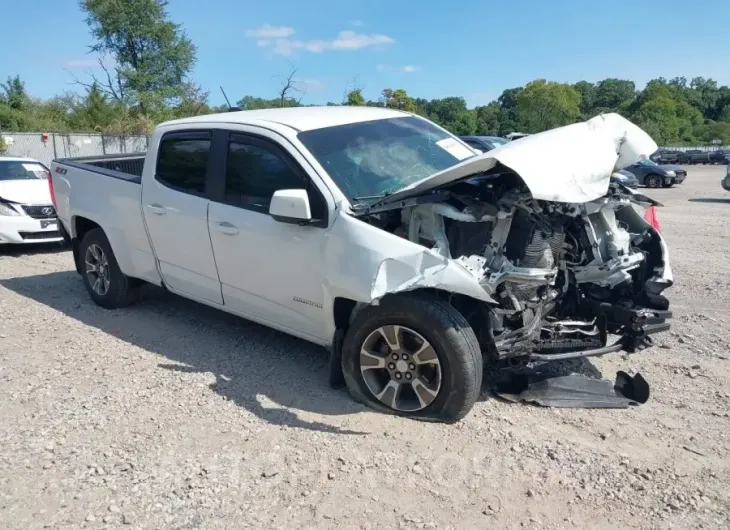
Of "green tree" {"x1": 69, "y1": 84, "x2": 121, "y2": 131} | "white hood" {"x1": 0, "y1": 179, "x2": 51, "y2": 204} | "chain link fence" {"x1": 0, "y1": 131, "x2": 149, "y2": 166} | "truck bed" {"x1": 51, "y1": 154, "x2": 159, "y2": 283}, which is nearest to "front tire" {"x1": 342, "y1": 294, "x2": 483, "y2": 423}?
"truck bed" {"x1": 51, "y1": 154, "x2": 159, "y2": 283}

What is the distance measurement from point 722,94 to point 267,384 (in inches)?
4711

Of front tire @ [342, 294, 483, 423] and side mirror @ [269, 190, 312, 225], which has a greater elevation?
side mirror @ [269, 190, 312, 225]

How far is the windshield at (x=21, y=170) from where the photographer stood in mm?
9719

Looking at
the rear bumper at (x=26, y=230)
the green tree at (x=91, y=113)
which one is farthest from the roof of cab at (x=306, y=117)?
the green tree at (x=91, y=113)

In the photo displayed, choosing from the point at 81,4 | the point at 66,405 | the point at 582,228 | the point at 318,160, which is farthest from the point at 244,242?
the point at 81,4

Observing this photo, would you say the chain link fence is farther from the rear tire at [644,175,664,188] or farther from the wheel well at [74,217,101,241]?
the rear tire at [644,175,664,188]

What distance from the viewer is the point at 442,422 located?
3752mm

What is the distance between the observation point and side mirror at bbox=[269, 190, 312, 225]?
153 inches

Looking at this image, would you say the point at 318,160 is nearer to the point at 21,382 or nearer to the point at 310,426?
the point at 310,426

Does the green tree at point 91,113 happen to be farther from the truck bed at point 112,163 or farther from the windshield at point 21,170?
the truck bed at point 112,163

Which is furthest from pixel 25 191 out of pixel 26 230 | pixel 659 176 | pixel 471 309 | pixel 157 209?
pixel 659 176

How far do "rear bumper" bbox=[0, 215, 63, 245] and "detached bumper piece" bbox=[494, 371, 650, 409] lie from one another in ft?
23.5

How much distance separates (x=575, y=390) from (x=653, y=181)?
20.9 m

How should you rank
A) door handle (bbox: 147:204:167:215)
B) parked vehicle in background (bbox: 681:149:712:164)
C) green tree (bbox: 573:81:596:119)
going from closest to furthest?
door handle (bbox: 147:204:167:215) → parked vehicle in background (bbox: 681:149:712:164) → green tree (bbox: 573:81:596:119)
